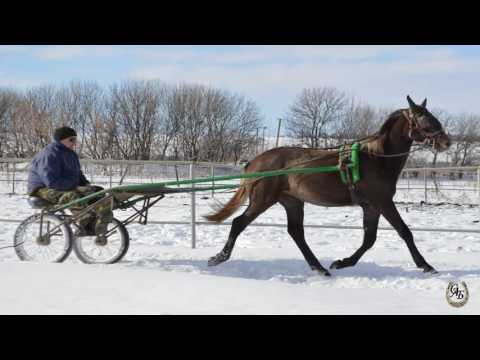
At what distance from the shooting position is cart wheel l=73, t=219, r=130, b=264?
17.7ft

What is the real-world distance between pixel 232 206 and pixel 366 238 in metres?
1.45

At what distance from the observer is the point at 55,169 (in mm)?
5309

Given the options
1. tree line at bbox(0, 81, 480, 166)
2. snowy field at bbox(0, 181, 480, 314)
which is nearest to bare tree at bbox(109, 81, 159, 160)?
tree line at bbox(0, 81, 480, 166)

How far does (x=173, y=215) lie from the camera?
11.7m

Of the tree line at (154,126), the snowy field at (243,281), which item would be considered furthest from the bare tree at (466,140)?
the snowy field at (243,281)

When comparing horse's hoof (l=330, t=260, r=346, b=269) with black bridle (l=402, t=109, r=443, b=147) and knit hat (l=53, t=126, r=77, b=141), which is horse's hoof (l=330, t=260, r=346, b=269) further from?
knit hat (l=53, t=126, r=77, b=141)

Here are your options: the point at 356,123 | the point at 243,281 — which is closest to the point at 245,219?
the point at 243,281

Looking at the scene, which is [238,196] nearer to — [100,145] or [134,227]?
[134,227]

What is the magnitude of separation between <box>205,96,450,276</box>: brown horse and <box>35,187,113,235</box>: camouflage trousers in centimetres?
114

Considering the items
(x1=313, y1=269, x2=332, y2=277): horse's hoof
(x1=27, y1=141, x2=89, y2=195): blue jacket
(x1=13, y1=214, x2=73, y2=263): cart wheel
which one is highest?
(x1=27, y1=141, x2=89, y2=195): blue jacket

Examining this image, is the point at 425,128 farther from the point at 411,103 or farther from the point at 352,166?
the point at 352,166

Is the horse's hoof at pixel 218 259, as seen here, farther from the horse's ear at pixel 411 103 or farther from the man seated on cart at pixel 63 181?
the horse's ear at pixel 411 103

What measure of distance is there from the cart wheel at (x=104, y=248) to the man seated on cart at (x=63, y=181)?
108 mm

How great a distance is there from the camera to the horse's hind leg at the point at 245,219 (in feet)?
17.7
